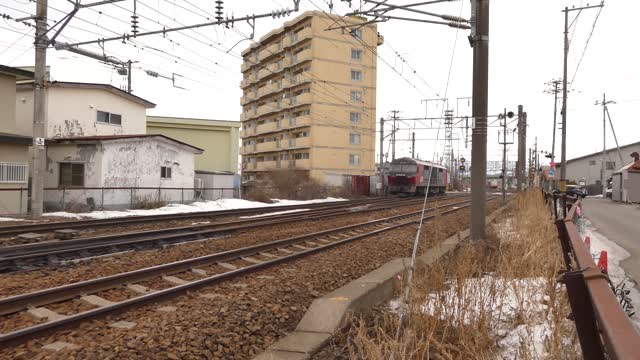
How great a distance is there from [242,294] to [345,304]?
192 cm

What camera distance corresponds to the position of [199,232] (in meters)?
14.2

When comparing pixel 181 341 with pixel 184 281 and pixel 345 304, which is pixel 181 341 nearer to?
pixel 345 304

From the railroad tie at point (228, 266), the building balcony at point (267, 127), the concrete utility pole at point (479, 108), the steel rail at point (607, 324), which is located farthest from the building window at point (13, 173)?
the building balcony at point (267, 127)

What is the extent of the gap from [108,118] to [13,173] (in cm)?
1292

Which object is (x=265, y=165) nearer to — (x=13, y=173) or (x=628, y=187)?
(x=628, y=187)

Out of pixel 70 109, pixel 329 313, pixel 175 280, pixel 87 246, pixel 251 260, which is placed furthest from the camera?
pixel 70 109

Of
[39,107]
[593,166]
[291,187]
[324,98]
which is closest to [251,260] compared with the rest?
[39,107]

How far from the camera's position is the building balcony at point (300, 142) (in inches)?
2350

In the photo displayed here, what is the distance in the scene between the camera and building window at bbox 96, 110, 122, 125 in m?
33.0

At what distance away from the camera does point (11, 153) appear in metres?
21.7

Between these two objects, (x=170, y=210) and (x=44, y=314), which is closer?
(x=44, y=314)

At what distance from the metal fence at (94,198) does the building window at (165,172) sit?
86 cm

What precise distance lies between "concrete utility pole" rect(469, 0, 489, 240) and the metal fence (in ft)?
61.5

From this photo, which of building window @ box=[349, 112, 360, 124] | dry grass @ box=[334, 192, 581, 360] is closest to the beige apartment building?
building window @ box=[349, 112, 360, 124]
